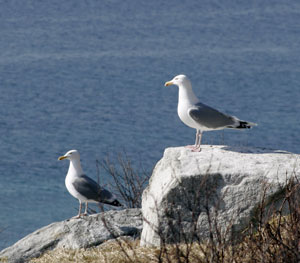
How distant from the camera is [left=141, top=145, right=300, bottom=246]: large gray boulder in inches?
330

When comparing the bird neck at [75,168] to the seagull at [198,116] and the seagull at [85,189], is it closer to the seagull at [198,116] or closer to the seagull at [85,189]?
the seagull at [85,189]

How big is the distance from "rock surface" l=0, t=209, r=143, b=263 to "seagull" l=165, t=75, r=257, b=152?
1.54 meters

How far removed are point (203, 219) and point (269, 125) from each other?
21.8 m

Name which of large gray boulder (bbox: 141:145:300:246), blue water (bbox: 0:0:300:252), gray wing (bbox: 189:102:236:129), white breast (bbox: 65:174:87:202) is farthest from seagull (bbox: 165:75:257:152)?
blue water (bbox: 0:0:300:252)

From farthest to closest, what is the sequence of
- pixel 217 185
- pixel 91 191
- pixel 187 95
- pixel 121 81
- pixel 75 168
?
pixel 121 81, pixel 75 168, pixel 91 191, pixel 187 95, pixel 217 185

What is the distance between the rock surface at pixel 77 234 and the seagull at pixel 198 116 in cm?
154

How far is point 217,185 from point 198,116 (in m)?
1.11

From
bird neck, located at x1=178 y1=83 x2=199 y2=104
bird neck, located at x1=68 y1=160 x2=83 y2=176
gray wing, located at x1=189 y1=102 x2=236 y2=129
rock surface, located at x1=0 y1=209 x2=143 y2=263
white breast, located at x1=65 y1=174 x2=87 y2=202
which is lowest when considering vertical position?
rock surface, located at x1=0 y1=209 x2=143 y2=263

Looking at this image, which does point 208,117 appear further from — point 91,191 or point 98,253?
point 98,253

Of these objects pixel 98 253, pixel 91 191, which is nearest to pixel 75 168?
pixel 91 191

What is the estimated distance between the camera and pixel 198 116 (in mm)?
9258

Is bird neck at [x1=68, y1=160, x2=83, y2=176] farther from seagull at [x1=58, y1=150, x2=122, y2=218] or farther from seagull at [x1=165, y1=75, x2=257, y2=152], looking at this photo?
seagull at [x1=165, y1=75, x2=257, y2=152]

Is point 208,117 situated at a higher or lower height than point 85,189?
higher

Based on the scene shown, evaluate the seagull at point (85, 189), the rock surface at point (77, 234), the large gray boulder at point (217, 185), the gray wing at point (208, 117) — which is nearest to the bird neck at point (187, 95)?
the gray wing at point (208, 117)
